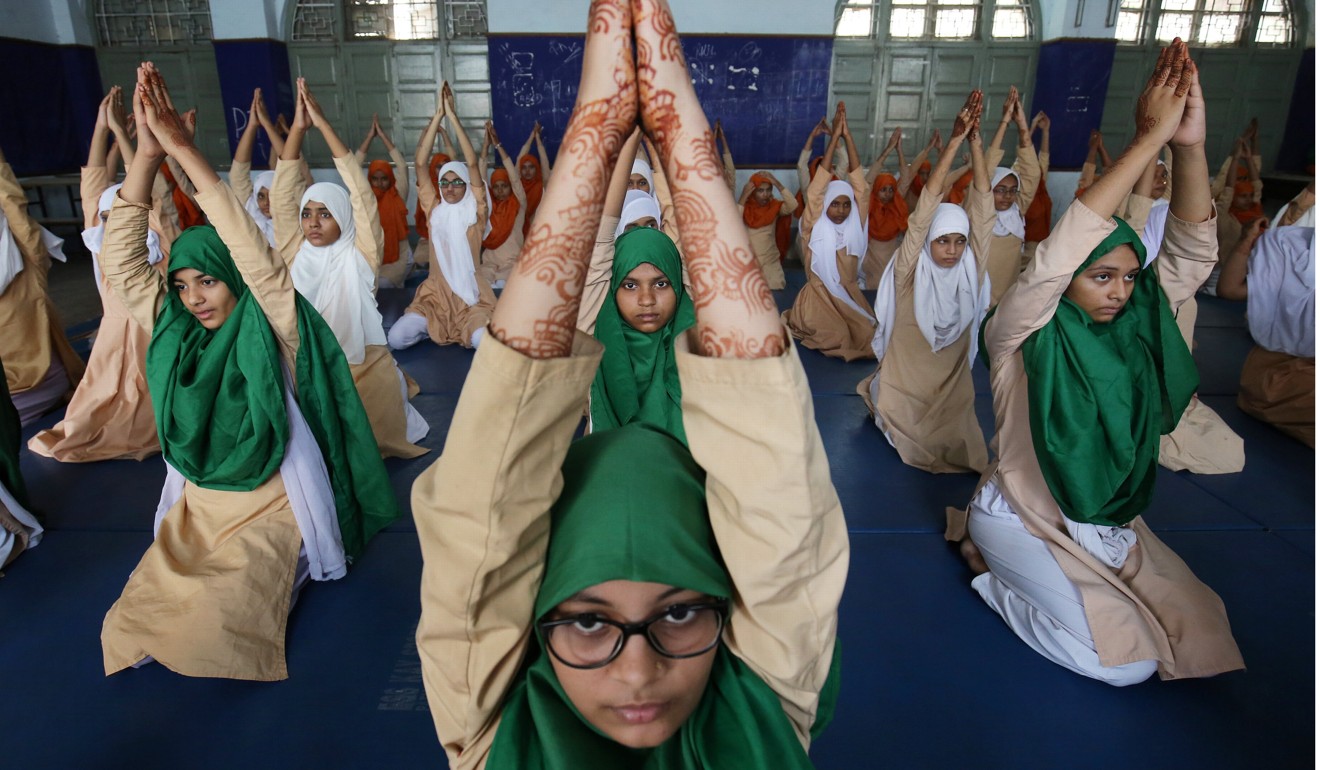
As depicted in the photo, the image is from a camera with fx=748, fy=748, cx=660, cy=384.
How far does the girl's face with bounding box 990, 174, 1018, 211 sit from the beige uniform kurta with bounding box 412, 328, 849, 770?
5983 mm

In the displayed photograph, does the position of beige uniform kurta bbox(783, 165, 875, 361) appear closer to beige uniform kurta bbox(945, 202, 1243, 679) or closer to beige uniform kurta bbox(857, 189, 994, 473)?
beige uniform kurta bbox(857, 189, 994, 473)

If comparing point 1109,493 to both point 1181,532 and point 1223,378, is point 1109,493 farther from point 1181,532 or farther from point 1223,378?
point 1223,378

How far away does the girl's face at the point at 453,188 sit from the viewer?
20.7 feet

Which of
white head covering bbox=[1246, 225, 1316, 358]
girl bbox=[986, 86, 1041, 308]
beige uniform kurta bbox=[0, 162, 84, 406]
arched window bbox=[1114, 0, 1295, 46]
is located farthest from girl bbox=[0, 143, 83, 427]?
arched window bbox=[1114, 0, 1295, 46]

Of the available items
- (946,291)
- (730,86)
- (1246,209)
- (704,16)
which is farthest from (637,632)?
(704,16)

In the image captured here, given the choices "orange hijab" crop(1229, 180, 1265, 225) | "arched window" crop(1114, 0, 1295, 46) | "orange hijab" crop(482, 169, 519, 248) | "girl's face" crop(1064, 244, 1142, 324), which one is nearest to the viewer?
"girl's face" crop(1064, 244, 1142, 324)

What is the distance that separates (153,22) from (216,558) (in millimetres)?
10568

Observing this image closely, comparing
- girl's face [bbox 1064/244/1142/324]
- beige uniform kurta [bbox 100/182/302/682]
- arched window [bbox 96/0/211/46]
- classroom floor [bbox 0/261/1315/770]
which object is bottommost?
classroom floor [bbox 0/261/1315/770]

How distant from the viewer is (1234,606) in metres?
2.64

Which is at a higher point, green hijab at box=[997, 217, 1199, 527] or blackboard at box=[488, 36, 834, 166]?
blackboard at box=[488, 36, 834, 166]

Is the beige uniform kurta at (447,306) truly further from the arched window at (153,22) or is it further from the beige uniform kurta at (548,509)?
the arched window at (153,22)

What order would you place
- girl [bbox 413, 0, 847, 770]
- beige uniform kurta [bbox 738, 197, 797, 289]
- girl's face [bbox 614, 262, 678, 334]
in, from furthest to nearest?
beige uniform kurta [bbox 738, 197, 797, 289] → girl's face [bbox 614, 262, 678, 334] → girl [bbox 413, 0, 847, 770]

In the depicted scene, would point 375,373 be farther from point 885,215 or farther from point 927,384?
point 885,215

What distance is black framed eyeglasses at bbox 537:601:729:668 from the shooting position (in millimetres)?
957
